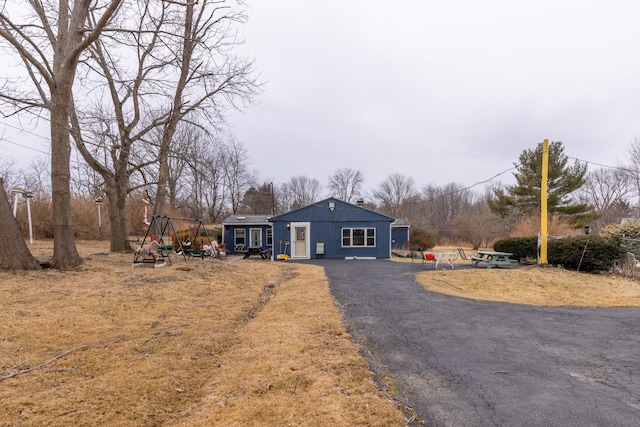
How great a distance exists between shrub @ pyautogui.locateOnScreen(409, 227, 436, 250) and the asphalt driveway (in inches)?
732

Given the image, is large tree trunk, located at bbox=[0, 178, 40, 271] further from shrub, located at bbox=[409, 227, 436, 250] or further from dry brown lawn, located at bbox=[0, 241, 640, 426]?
shrub, located at bbox=[409, 227, 436, 250]

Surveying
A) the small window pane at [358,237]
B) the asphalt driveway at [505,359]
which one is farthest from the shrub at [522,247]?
the asphalt driveway at [505,359]

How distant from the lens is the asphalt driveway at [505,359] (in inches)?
110

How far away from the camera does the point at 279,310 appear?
654cm

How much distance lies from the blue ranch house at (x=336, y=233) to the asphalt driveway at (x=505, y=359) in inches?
482

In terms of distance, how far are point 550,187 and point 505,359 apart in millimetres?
31892

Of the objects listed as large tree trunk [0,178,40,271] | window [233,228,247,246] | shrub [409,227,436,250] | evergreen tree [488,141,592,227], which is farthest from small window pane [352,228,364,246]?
evergreen tree [488,141,592,227]

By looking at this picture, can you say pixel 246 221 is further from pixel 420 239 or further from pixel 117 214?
pixel 420 239

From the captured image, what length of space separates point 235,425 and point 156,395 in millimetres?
1063

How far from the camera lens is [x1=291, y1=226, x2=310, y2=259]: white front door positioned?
1978 cm

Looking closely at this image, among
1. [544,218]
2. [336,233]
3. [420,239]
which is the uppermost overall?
[544,218]

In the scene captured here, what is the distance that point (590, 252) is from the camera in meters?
11.8

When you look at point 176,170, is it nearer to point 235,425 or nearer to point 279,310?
point 279,310

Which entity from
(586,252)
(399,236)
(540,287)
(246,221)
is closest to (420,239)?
(399,236)
